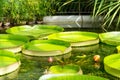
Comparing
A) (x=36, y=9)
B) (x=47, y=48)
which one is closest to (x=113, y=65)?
(x=47, y=48)

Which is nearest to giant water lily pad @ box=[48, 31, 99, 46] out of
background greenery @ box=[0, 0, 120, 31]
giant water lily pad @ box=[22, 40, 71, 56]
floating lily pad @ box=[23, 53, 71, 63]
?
giant water lily pad @ box=[22, 40, 71, 56]

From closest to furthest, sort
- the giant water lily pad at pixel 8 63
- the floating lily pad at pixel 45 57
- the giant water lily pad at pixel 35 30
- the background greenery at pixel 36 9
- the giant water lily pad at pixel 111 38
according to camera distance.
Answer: the giant water lily pad at pixel 8 63 < the floating lily pad at pixel 45 57 < the giant water lily pad at pixel 111 38 < the giant water lily pad at pixel 35 30 < the background greenery at pixel 36 9

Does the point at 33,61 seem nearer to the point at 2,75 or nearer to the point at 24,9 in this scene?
the point at 2,75

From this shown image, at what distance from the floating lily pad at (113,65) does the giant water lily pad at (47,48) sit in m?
0.79

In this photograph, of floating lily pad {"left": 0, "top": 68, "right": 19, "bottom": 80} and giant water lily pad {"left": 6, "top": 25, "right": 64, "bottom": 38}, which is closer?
floating lily pad {"left": 0, "top": 68, "right": 19, "bottom": 80}

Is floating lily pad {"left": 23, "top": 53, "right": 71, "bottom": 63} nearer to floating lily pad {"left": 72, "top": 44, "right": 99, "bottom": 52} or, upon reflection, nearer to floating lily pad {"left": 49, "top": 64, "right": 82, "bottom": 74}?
floating lily pad {"left": 72, "top": 44, "right": 99, "bottom": 52}

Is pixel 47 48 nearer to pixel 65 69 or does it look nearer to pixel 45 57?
pixel 45 57

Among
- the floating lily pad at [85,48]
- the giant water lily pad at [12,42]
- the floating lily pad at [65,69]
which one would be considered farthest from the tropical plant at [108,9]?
the floating lily pad at [65,69]

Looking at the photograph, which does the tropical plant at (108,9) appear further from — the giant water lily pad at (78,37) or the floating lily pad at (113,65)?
the floating lily pad at (113,65)

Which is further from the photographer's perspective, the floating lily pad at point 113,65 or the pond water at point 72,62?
the pond water at point 72,62

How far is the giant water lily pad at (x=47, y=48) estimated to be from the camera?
404 cm

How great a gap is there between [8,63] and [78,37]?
5.16ft

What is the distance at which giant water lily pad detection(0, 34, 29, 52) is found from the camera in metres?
4.23

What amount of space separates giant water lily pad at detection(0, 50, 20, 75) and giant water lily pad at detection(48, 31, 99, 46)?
110 centimetres
